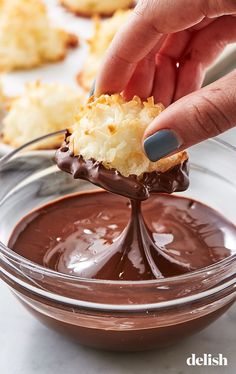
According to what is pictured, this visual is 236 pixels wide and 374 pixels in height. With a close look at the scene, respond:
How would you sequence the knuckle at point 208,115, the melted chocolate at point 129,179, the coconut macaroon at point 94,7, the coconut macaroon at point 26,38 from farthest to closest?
the coconut macaroon at point 94,7, the coconut macaroon at point 26,38, the melted chocolate at point 129,179, the knuckle at point 208,115

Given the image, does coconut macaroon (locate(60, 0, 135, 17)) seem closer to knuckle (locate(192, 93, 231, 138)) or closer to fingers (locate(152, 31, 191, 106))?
fingers (locate(152, 31, 191, 106))

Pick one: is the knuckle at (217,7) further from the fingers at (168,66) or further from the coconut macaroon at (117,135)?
the fingers at (168,66)

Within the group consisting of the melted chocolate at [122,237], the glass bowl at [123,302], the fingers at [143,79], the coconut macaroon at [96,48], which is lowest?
the glass bowl at [123,302]

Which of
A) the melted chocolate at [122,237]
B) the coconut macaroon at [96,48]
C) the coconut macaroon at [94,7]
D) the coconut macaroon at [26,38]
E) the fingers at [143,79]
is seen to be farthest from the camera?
the coconut macaroon at [94,7]

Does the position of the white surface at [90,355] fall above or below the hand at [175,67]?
below

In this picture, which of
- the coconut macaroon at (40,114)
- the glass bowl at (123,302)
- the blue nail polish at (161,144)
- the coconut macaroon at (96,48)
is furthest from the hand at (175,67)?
the coconut macaroon at (96,48)

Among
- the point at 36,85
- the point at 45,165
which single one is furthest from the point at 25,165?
the point at 36,85

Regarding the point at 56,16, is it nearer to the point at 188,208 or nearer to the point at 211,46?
the point at 211,46

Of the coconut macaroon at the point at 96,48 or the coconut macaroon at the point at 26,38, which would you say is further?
the coconut macaroon at the point at 26,38
